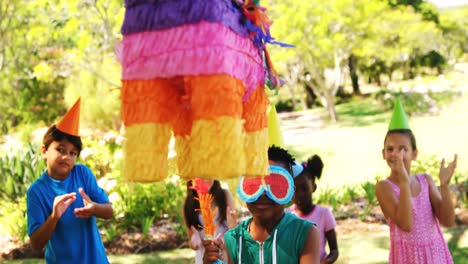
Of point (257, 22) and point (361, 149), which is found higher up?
point (257, 22)

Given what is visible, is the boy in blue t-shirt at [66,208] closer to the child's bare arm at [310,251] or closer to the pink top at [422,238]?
the child's bare arm at [310,251]

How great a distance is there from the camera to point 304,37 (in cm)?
1176

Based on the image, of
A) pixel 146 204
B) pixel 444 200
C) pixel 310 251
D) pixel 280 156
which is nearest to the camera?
pixel 310 251

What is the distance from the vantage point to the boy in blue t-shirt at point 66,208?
2.17 m

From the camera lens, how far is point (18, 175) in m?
6.05

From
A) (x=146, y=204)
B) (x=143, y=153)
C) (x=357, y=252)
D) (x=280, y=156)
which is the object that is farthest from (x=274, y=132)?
(x=146, y=204)

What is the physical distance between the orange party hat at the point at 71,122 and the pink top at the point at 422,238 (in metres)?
1.19

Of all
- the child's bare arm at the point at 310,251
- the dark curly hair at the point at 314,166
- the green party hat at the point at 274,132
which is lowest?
the child's bare arm at the point at 310,251

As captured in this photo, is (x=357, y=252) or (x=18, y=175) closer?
(x=357, y=252)

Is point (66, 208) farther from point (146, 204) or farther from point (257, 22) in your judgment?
point (146, 204)

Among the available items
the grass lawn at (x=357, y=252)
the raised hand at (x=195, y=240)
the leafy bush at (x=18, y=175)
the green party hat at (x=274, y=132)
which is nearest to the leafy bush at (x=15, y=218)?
the leafy bush at (x=18, y=175)

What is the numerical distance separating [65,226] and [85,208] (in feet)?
0.44

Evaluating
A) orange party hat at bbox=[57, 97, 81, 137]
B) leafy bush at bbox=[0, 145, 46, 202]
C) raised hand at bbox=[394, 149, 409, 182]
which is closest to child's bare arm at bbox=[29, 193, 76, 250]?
orange party hat at bbox=[57, 97, 81, 137]

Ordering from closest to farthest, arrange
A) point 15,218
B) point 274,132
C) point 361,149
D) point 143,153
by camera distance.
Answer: point 143,153 < point 274,132 < point 15,218 < point 361,149
